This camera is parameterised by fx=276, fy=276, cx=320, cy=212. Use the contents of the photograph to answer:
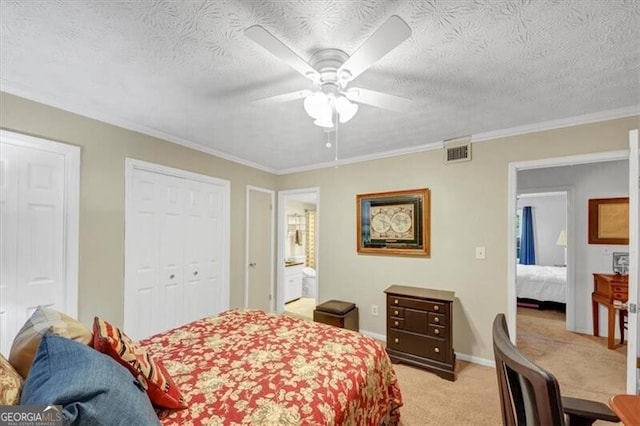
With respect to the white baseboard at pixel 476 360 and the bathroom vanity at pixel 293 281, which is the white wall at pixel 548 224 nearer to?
the white baseboard at pixel 476 360

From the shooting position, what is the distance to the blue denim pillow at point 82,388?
29.5 inches

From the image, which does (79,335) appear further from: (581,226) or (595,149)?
(581,226)

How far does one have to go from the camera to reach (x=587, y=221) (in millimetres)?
3895

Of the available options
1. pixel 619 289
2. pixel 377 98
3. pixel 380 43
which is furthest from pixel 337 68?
pixel 619 289

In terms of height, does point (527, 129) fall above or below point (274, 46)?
above

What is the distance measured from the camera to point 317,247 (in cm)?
420

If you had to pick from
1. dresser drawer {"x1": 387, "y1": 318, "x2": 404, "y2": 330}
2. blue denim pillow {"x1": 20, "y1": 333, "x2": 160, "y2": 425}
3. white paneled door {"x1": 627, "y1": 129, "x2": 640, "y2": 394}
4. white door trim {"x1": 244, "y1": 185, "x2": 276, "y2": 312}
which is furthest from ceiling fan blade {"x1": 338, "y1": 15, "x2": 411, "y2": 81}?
white door trim {"x1": 244, "y1": 185, "x2": 276, "y2": 312}

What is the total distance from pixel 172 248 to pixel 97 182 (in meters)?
0.99

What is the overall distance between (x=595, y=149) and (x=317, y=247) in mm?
3228

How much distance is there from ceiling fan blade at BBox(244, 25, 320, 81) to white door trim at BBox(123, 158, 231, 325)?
2.19 m

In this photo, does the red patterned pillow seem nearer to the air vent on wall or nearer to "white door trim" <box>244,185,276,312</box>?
"white door trim" <box>244,185,276,312</box>

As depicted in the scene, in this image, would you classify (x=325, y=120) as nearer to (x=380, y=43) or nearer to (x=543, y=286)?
(x=380, y=43)

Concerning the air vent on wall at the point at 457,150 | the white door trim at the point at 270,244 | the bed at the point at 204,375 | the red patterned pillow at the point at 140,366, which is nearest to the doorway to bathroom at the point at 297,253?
the white door trim at the point at 270,244

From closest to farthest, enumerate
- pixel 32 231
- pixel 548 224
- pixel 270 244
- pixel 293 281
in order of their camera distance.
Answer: pixel 32 231 → pixel 270 244 → pixel 293 281 → pixel 548 224
